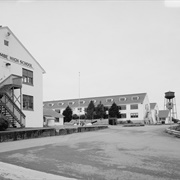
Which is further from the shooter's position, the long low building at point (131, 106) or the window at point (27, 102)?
the long low building at point (131, 106)

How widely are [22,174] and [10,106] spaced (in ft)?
66.3

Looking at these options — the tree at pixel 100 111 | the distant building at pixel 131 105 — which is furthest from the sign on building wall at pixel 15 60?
the distant building at pixel 131 105

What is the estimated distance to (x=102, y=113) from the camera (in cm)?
7538

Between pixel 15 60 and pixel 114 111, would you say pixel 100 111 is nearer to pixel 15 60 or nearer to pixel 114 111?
pixel 114 111

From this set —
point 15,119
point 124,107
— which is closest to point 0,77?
point 15,119

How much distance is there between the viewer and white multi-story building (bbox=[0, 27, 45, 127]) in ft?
83.5

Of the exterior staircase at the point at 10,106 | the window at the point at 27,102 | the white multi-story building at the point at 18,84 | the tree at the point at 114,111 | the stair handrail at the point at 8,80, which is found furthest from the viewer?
the tree at the point at 114,111

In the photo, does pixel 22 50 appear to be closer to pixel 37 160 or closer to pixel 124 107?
pixel 37 160

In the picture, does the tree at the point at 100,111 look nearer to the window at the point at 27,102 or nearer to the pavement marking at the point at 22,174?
the window at the point at 27,102

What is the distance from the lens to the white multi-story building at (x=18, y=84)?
25447 millimetres

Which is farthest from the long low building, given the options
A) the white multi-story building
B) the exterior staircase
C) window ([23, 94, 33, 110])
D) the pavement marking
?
the pavement marking

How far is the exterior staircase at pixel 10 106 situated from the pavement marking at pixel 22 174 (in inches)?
708

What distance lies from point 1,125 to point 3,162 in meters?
11.4

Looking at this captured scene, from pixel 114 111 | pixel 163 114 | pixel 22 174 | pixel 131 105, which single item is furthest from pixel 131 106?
pixel 22 174
